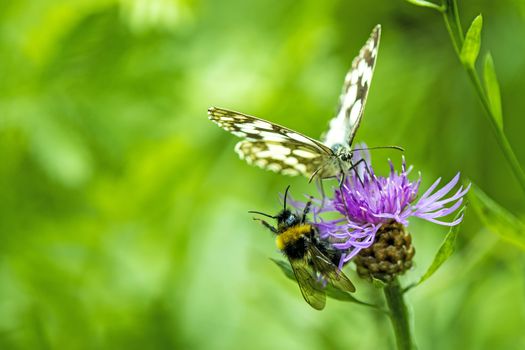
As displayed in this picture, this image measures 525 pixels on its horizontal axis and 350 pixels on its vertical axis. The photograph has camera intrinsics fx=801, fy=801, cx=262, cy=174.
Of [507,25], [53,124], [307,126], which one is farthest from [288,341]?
[507,25]

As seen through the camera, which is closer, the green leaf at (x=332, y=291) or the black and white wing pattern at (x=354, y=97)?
the green leaf at (x=332, y=291)

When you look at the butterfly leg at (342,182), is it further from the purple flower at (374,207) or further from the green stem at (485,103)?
the green stem at (485,103)

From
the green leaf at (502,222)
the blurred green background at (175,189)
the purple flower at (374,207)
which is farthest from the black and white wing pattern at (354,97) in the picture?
the blurred green background at (175,189)

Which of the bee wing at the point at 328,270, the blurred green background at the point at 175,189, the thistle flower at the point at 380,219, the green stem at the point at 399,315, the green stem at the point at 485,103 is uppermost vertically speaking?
the green stem at the point at 485,103

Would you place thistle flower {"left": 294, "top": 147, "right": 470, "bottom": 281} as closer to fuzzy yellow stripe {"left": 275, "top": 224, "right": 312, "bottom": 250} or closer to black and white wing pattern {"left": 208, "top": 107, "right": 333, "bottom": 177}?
fuzzy yellow stripe {"left": 275, "top": 224, "right": 312, "bottom": 250}

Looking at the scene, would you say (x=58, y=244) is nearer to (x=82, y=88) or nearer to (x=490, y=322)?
(x=82, y=88)

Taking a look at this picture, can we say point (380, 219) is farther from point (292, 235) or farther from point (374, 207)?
point (292, 235)
